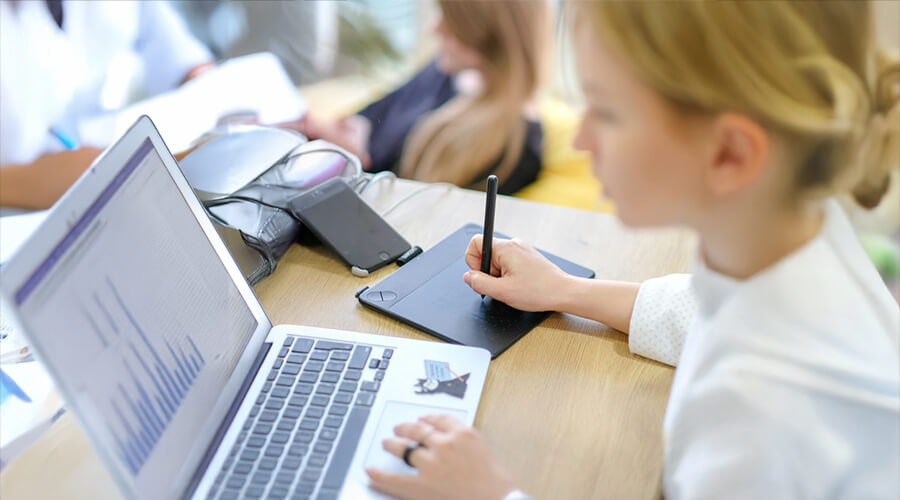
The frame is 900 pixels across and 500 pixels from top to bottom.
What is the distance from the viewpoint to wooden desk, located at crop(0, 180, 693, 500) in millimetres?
673

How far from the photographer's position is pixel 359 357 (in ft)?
2.59

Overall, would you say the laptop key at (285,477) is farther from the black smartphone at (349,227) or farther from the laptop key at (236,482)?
the black smartphone at (349,227)

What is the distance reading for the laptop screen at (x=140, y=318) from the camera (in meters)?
0.55

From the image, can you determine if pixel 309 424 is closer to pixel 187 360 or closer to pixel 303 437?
pixel 303 437

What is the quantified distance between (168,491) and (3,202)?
2.44 ft

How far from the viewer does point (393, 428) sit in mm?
696

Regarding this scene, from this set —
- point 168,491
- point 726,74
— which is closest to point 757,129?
point 726,74

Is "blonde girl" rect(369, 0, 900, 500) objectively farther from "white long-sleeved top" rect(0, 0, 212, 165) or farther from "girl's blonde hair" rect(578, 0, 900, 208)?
"white long-sleeved top" rect(0, 0, 212, 165)

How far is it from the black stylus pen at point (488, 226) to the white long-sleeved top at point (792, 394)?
0.96ft

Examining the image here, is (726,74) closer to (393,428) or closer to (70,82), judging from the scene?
(393,428)

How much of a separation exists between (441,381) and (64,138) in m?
0.94

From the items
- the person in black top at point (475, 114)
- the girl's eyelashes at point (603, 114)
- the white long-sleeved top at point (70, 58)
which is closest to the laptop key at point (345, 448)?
the girl's eyelashes at point (603, 114)

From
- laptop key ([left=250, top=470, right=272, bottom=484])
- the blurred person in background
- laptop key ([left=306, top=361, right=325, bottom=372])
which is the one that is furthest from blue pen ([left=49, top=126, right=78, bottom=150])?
laptop key ([left=250, top=470, right=272, bottom=484])

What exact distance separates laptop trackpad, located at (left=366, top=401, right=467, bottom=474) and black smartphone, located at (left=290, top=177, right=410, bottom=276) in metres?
0.27
